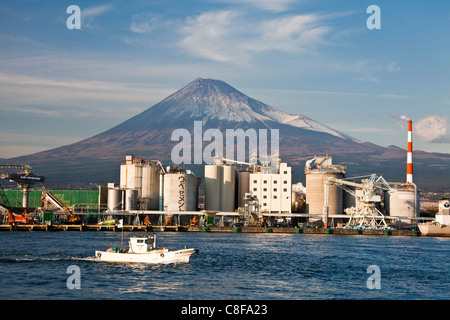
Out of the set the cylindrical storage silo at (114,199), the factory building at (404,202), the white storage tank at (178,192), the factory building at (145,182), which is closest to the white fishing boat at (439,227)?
the factory building at (404,202)

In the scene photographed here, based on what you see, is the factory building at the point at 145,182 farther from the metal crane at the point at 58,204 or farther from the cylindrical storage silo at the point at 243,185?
the cylindrical storage silo at the point at 243,185

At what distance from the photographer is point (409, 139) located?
454 ft

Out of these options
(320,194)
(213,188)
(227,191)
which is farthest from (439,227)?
(213,188)

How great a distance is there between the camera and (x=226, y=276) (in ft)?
150

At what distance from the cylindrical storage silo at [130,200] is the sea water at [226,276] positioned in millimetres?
60194

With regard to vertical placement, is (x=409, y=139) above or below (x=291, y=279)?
above

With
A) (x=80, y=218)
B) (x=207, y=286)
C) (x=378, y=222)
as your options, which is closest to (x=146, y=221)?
(x=80, y=218)

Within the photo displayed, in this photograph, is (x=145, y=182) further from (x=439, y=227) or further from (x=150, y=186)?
(x=439, y=227)

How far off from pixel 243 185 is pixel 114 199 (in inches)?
1252

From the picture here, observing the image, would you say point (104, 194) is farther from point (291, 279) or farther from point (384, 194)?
point (291, 279)

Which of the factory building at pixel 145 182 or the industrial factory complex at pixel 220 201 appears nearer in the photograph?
the industrial factory complex at pixel 220 201

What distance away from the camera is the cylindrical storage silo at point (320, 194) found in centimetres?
13725

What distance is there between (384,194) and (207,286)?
11783cm

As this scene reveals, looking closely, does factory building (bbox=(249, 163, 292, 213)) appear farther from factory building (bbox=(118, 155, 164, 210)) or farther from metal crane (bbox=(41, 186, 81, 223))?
metal crane (bbox=(41, 186, 81, 223))
